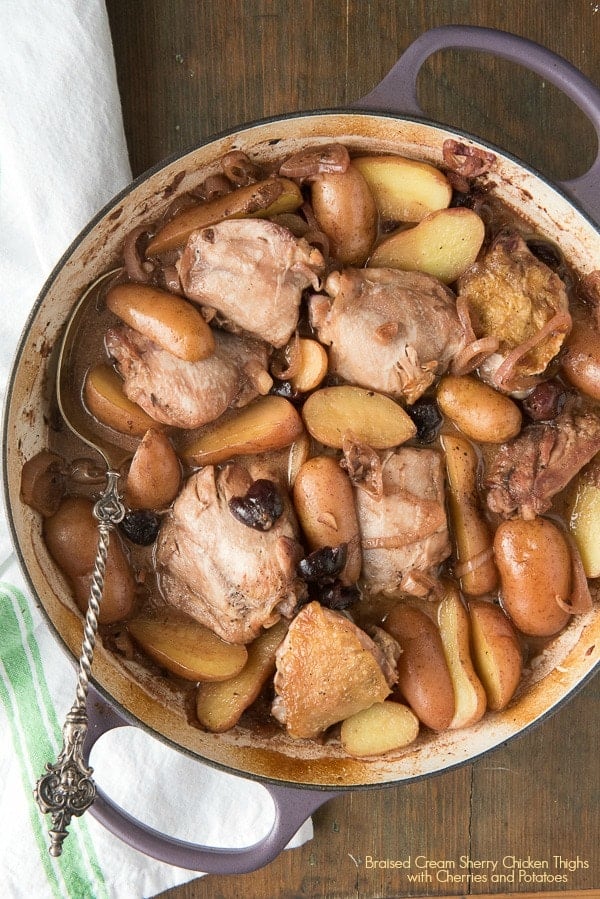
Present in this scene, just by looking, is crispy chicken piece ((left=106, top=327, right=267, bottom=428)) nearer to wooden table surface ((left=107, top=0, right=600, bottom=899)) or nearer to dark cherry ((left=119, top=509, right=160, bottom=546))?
dark cherry ((left=119, top=509, right=160, bottom=546))

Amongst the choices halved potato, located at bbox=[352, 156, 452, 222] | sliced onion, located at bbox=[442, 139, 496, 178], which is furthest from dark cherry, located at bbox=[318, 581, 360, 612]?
sliced onion, located at bbox=[442, 139, 496, 178]

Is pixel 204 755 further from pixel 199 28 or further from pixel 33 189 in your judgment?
pixel 199 28

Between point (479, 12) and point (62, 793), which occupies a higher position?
point (479, 12)

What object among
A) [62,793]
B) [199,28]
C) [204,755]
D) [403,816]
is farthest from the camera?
[403,816]

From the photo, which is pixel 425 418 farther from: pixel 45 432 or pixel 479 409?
pixel 45 432

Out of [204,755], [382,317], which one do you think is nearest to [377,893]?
[204,755]

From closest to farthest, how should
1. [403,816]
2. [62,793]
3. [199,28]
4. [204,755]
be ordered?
[62,793]
[204,755]
[199,28]
[403,816]

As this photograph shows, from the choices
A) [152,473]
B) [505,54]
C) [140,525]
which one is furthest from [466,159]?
[140,525]
